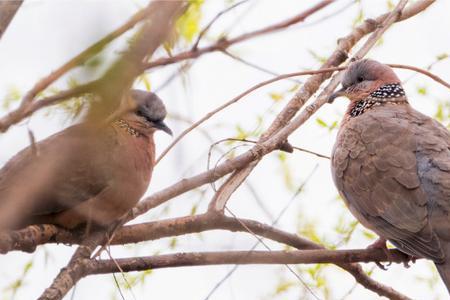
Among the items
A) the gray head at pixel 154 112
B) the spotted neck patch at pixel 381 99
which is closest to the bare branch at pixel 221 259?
the gray head at pixel 154 112

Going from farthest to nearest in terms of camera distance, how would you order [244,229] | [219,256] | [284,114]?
[284,114] → [244,229] → [219,256]

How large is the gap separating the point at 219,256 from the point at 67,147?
1774 mm

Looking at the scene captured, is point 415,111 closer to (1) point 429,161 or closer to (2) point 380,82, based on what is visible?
(2) point 380,82

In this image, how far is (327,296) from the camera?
168 inches

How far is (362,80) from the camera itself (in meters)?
5.38

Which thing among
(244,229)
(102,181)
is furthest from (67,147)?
(102,181)

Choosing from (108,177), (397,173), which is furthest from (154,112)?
(397,173)

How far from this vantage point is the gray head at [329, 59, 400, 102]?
209 inches

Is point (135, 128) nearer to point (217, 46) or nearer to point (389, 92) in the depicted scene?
point (389, 92)

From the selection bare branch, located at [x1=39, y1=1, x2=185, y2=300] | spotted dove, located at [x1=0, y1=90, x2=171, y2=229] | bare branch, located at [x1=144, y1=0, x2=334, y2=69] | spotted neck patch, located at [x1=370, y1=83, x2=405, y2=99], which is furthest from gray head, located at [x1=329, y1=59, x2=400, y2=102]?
bare branch, located at [x1=39, y1=1, x2=185, y2=300]

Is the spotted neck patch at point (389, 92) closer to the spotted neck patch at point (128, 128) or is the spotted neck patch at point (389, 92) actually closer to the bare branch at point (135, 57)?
the spotted neck patch at point (128, 128)

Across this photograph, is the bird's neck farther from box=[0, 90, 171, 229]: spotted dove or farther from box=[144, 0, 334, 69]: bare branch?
box=[144, 0, 334, 69]: bare branch

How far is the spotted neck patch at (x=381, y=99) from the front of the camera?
5230 millimetres

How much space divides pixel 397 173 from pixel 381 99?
1.14 metres
